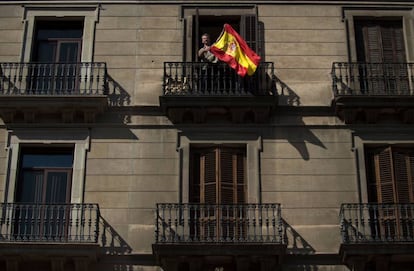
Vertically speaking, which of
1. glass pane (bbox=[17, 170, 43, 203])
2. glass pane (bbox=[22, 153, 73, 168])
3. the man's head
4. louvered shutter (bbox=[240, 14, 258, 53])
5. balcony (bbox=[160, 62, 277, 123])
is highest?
louvered shutter (bbox=[240, 14, 258, 53])

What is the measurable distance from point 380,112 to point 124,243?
6.68 m

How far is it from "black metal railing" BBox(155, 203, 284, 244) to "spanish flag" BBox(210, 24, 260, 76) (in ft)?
10.8

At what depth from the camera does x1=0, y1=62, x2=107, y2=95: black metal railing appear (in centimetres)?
2033

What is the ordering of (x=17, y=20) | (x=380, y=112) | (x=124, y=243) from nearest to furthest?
(x=124, y=243)
(x=380, y=112)
(x=17, y=20)

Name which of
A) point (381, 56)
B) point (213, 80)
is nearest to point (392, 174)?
point (381, 56)

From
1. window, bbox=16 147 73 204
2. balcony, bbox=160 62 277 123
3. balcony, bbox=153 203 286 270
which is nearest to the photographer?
balcony, bbox=153 203 286 270

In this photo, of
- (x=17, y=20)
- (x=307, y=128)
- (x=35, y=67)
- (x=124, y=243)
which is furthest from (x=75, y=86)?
(x=307, y=128)

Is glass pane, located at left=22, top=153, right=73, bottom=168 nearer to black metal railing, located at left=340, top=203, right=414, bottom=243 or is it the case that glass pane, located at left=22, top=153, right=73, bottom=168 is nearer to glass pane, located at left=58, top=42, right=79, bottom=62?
glass pane, located at left=58, top=42, right=79, bottom=62

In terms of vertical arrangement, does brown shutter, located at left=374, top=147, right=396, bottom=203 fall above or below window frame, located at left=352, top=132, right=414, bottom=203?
below

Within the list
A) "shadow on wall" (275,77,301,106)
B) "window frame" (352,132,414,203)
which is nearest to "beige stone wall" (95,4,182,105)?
"shadow on wall" (275,77,301,106)

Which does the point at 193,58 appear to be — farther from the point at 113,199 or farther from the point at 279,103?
the point at 113,199

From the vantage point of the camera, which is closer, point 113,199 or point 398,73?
point 113,199

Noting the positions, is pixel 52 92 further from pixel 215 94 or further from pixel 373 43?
pixel 373 43

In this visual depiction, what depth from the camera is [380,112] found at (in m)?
20.0
